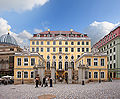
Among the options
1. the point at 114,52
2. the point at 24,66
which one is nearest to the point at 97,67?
the point at 114,52

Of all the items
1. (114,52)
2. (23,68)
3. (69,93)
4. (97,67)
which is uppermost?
(114,52)

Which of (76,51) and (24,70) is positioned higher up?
(76,51)

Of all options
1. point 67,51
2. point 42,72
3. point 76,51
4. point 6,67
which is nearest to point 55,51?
point 67,51

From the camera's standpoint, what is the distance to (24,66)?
33.8 m

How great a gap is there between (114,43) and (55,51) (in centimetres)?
2148

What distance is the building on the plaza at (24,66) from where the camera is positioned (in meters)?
33.1

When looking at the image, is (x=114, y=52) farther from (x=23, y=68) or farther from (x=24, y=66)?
(x=23, y=68)

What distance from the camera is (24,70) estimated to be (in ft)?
110

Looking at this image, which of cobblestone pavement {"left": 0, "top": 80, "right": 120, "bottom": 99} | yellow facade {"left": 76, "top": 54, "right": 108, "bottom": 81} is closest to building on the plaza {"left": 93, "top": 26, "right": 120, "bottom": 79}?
yellow facade {"left": 76, "top": 54, "right": 108, "bottom": 81}

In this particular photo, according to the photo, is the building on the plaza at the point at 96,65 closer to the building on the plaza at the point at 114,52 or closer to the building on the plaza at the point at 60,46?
the building on the plaza at the point at 114,52

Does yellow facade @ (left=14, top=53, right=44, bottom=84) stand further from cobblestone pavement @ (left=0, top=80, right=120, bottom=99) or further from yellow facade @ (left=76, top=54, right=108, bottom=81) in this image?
cobblestone pavement @ (left=0, top=80, right=120, bottom=99)

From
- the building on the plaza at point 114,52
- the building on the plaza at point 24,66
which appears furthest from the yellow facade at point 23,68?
the building on the plaza at point 114,52

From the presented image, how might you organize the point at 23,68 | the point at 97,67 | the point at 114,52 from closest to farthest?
the point at 23,68 < the point at 97,67 < the point at 114,52

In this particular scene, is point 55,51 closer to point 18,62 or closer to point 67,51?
point 67,51
